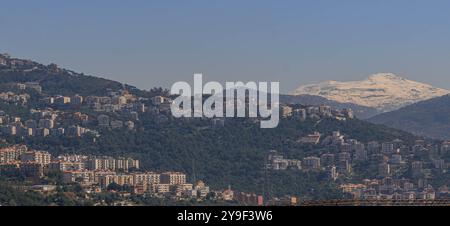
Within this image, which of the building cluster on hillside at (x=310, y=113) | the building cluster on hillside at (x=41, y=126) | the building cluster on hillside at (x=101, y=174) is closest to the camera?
the building cluster on hillside at (x=101, y=174)

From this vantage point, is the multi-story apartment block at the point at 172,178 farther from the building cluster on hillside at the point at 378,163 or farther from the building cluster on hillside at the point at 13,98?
the building cluster on hillside at the point at 13,98

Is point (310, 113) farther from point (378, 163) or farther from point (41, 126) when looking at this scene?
point (41, 126)

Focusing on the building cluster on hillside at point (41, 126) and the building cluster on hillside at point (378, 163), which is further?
the building cluster on hillside at point (41, 126)

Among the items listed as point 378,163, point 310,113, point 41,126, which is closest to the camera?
point 41,126

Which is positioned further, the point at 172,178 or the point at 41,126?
the point at 41,126

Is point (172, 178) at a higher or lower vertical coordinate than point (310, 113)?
lower

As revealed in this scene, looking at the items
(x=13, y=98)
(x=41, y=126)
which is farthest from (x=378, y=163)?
(x=13, y=98)

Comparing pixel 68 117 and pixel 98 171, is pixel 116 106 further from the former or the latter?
pixel 98 171

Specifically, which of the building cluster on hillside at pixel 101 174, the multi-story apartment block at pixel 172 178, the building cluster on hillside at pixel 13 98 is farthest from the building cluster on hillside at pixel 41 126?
the multi-story apartment block at pixel 172 178

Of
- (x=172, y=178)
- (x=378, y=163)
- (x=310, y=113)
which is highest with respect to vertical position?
(x=310, y=113)
